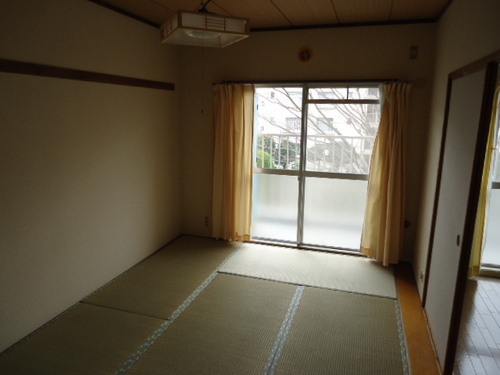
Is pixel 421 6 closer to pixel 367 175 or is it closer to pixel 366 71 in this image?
pixel 366 71

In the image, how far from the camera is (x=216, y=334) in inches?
107

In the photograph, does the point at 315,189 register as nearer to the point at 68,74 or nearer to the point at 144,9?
the point at 144,9

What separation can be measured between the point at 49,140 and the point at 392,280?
335 centimetres

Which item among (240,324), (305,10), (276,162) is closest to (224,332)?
(240,324)

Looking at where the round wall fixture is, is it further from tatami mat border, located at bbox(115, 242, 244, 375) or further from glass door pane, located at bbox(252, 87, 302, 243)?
tatami mat border, located at bbox(115, 242, 244, 375)

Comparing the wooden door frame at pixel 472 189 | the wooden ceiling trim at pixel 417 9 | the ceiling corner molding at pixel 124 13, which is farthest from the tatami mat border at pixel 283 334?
the ceiling corner molding at pixel 124 13

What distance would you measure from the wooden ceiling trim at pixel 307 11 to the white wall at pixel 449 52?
3.31 ft

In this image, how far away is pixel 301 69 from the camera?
159 inches

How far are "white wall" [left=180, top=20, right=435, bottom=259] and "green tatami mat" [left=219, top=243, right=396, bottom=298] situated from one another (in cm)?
63

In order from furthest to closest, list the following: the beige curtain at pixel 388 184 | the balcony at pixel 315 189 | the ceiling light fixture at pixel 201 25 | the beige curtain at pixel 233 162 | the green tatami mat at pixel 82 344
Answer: the beige curtain at pixel 233 162, the balcony at pixel 315 189, the beige curtain at pixel 388 184, the green tatami mat at pixel 82 344, the ceiling light fixture at pixel 201 25

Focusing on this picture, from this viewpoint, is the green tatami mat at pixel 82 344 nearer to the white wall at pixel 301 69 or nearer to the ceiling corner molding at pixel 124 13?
the white wall at pixel 301 69

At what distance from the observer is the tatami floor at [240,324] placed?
7.82 ft

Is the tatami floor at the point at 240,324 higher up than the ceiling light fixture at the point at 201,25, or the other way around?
the ceiling light fixture at the point at 201,25

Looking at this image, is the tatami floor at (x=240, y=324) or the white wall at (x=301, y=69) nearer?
the tatami floor at (x=240, y=324)
